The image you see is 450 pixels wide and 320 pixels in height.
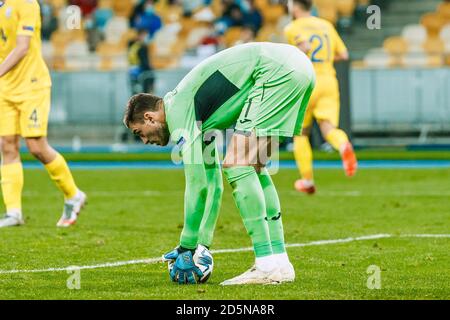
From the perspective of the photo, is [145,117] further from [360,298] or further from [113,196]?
[113,196]

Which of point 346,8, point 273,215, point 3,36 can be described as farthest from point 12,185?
point 346,8

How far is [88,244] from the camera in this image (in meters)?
10.3

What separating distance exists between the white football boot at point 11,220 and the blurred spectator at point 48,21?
746 inches

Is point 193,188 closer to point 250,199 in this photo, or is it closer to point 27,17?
point 250,199

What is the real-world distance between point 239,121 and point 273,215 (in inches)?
30.3

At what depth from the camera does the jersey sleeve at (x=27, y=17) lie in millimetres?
11469

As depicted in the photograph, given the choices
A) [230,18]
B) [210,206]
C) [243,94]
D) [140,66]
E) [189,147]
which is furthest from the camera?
[230,18]

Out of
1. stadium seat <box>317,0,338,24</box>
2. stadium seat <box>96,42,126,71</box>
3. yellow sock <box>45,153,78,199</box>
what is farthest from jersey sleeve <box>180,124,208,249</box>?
stadium seat <box>317,0,338,24</box>

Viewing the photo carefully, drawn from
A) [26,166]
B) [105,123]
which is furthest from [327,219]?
[105,123]

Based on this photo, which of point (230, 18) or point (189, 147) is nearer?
point (189, 147)

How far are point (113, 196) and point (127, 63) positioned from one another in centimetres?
1272

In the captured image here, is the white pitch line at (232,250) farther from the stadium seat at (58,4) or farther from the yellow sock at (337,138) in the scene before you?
the stadium seat at (58,4)

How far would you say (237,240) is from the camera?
35.0 ft

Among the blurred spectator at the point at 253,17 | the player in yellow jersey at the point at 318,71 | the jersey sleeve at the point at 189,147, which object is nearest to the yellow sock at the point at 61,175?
the player in yellow jersey at the point at 318,71
